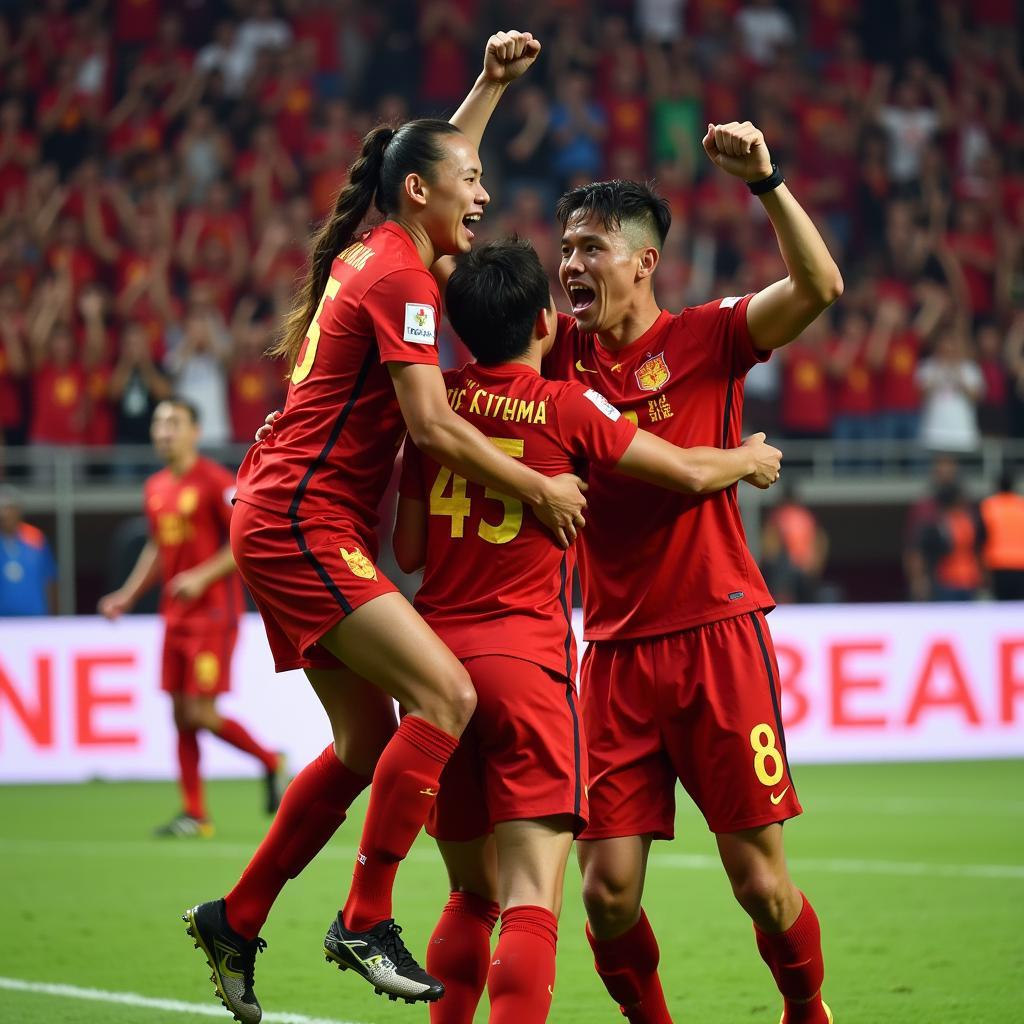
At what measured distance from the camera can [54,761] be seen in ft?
39.0

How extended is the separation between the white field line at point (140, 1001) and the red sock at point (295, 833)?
83 centimetres

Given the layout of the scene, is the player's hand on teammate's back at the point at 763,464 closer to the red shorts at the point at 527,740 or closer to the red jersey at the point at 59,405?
the red shorts at the point at 527,740

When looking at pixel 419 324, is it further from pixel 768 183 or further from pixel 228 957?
pixel 228 957

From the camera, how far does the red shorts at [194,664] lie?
32.1 feet

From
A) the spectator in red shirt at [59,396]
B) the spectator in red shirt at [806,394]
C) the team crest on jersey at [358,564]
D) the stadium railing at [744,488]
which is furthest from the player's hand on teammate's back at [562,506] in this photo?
the spectator in red shirt at [806,394]

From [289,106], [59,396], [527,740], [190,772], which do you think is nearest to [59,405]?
[59,396]

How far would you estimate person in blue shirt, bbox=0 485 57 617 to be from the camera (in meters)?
13.5

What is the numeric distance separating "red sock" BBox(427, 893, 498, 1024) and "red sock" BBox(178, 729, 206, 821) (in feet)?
18.3

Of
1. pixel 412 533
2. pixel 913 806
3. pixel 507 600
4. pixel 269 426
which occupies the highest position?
pixel 269 426

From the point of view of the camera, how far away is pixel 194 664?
9781 mm

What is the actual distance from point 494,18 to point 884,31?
4.70 metres

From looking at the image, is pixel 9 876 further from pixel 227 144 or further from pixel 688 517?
pixel 227 144

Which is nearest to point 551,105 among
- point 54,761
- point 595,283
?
point 54,761

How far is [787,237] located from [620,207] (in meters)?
0.47
